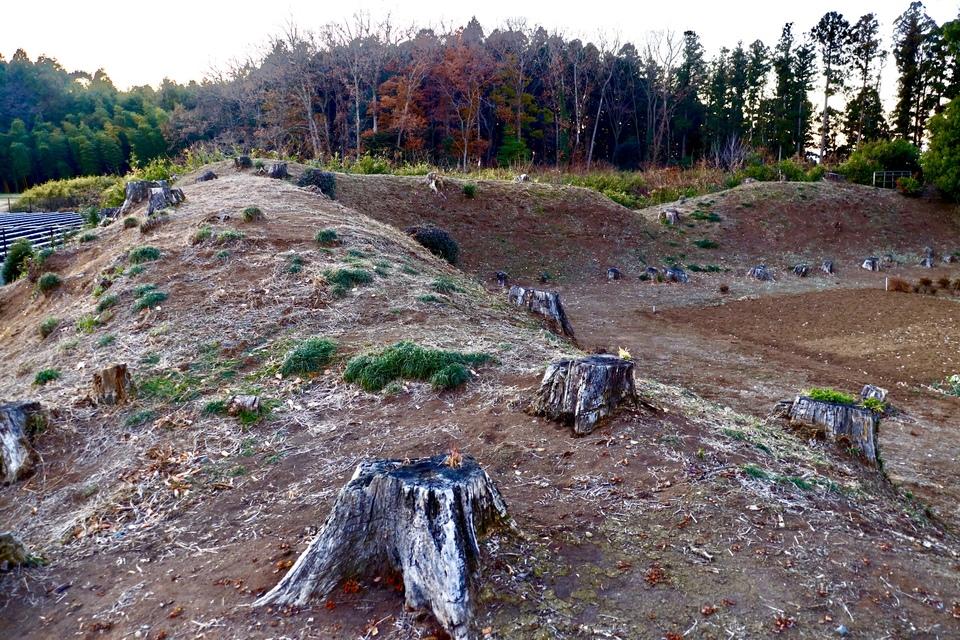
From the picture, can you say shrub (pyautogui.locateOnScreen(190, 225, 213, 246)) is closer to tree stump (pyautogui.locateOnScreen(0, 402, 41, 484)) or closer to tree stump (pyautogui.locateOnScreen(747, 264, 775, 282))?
tree stump (pyautogui.locateOnScreen(0, 402, 41, 484))

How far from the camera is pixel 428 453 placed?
14.4ft

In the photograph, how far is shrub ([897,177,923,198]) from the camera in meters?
24.6

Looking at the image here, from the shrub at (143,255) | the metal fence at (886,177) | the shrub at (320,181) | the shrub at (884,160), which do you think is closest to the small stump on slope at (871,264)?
the metal fence at (886,177)

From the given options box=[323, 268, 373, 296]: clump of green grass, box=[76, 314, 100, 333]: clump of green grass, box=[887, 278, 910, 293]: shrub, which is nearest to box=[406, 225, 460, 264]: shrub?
box=[323, 268, 373, 296]: clump of green grass

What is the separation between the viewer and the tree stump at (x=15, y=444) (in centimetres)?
466

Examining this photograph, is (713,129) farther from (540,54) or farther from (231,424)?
(231,424)

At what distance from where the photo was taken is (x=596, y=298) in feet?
49.2

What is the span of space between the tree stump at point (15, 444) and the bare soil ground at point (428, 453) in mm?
140

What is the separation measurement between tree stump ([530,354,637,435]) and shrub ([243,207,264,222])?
23.8ft

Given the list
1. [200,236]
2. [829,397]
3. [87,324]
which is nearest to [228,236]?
[200,236]

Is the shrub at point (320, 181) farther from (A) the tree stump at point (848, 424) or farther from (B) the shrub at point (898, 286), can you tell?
(B) the shrub at point (898, 286)

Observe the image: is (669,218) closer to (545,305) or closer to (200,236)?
(545,305)

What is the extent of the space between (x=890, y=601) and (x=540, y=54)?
129ft

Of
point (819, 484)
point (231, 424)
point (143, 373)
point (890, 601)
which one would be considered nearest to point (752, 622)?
point (890, 601)
